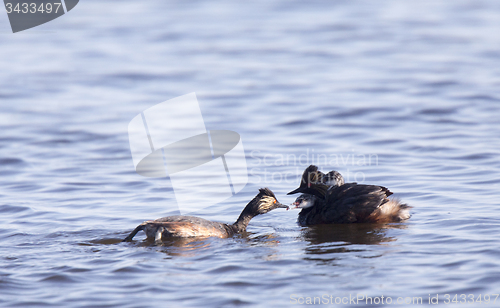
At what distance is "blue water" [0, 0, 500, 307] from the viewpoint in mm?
6340

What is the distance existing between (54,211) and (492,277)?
6219 mm

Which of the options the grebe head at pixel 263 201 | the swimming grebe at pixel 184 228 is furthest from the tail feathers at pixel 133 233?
the grebe head at pixel 263 201

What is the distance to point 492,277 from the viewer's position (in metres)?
6.08

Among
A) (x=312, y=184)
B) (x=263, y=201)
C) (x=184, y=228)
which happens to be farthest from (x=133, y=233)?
(x=312, y=184)

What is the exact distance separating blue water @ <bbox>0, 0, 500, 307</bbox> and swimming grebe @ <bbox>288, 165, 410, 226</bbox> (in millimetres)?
214

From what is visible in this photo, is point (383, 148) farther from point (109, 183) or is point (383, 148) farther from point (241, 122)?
point (109, 183)

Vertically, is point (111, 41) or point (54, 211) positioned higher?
point (111, 41)

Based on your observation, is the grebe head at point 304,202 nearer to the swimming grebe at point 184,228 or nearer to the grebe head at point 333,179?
the grebe head at point 333,179

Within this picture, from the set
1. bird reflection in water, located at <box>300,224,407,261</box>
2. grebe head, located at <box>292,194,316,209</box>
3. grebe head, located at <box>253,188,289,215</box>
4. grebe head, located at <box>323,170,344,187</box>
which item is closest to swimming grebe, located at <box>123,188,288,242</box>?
grebe head, located at <box>253,188,289,215</box>

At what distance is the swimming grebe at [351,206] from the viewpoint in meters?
8.48

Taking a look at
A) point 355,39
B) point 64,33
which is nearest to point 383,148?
point 355,39

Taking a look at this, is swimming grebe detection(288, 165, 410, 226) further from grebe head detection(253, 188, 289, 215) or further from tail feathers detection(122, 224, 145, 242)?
tail feathers detection(122, 224, 145, 242)

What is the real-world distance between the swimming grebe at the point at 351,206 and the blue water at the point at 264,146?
0.70ft

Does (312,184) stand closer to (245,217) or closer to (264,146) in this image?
(245,217)
